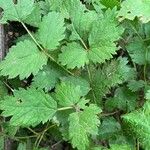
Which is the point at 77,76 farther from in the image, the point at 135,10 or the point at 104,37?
the point at 135,10

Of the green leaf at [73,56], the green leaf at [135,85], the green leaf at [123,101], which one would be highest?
the green leaf at [73,56]

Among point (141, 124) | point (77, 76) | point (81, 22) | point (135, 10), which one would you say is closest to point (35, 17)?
point (81, 22)

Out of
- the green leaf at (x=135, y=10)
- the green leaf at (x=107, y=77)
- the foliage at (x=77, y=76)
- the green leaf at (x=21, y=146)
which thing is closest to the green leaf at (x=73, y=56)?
the foliage at (x=77, y=76)

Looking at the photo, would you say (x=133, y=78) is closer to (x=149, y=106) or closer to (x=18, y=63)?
(x=149, y=106)

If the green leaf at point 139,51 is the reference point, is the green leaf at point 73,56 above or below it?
above

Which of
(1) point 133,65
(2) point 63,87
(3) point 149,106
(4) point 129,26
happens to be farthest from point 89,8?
(3) point 149,106

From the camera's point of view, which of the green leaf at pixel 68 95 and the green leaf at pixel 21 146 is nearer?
the green leaf at pixel 68 95

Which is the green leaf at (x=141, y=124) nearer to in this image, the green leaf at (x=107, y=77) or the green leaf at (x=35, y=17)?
the green leaf at (x=107, y=77)
